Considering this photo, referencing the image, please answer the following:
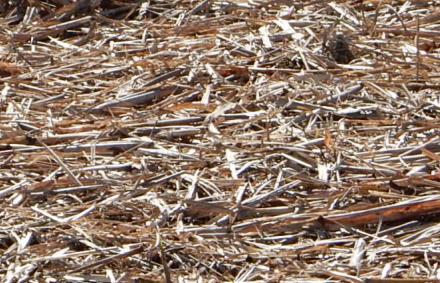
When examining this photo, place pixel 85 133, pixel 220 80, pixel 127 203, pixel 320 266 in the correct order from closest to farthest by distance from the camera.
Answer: pixel 320 266 → pixel 127 203 → pixel 85 133 → pixel 220 80

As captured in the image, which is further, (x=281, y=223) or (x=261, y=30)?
(x=261, y=30)

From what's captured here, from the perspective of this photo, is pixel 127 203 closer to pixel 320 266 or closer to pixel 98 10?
pixel 320 266

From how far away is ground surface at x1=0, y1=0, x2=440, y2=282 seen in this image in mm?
3266

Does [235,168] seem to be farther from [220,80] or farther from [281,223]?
[220,80]

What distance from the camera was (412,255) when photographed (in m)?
3.23

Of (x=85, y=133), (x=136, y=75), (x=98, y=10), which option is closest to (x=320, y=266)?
(x=85, y=133)

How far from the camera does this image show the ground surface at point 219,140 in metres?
3.27

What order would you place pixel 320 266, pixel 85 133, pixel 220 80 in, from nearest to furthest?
1. pixel 320 266
2. pixel 85 133
3. pixel 220 80

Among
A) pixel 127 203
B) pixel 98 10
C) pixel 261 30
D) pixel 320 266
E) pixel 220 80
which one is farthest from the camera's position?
pixel 98 10

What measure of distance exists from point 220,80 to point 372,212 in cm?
101

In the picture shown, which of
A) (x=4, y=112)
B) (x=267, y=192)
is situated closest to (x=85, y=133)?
(x=4, y=112)

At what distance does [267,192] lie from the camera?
349cm

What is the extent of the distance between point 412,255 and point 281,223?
0.37m

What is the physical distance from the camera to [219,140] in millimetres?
3773
